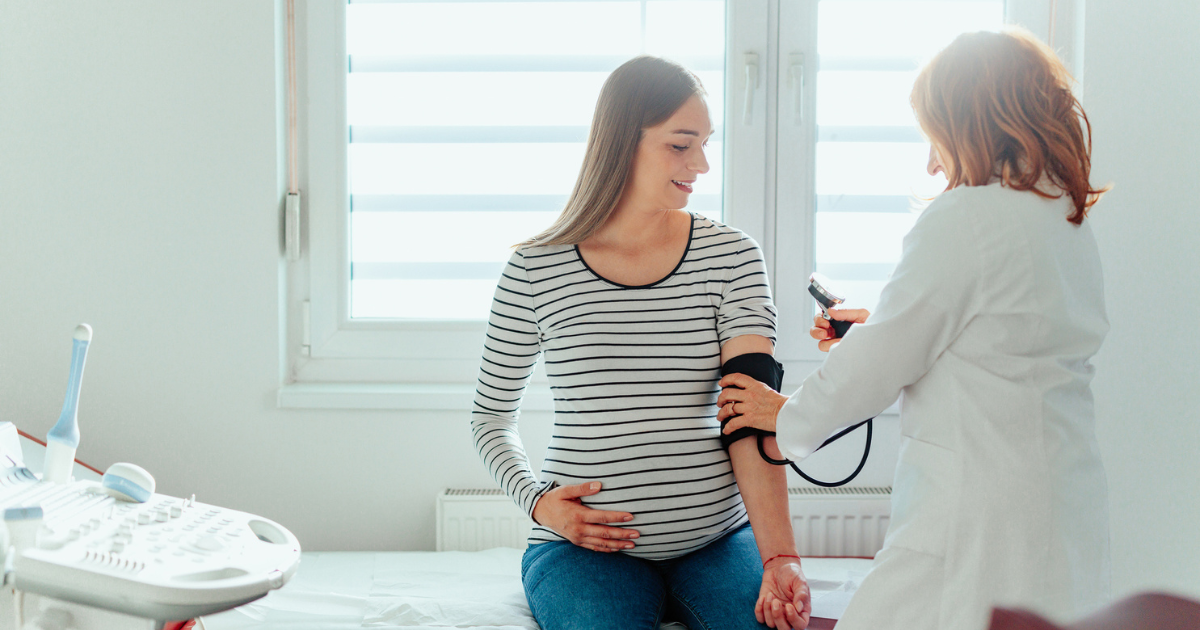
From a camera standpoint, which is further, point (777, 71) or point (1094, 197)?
point (777, 71)

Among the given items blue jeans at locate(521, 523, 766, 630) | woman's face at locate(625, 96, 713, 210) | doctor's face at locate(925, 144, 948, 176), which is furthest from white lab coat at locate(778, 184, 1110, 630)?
woman's face at locate(625, 96, 713, 210)

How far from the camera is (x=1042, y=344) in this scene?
0.94 meters

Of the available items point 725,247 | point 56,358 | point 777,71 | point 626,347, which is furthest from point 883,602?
point 56,358

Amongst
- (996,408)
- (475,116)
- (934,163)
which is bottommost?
(996,408)

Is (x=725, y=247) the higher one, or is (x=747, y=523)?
(x=725, y=247)

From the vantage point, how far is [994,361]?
95 centimetres

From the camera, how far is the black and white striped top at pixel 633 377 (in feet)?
4.37

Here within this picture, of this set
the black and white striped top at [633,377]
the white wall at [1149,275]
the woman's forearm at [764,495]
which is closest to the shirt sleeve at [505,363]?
the black and white striped top at [633,377]

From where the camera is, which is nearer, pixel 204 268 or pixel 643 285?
pixel 643 285

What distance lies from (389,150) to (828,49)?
3.50ft

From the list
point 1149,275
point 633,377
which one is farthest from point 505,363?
point 1149,275

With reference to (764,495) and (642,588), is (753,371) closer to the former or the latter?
(764,495)

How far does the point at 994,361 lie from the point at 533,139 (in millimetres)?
1254

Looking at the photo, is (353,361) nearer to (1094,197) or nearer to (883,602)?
(883,602)
